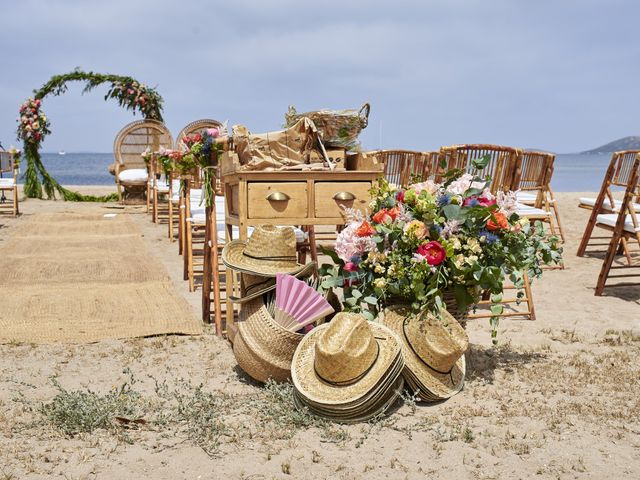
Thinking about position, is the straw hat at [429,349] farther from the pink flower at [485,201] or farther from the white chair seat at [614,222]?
the white chair seat at [614,222]

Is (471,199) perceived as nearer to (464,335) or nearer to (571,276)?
(464,335)

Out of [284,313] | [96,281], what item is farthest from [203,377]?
[96,281]

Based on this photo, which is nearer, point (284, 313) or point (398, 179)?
point (284, 313)

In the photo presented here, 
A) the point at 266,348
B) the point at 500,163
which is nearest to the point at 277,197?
the point at 266,348

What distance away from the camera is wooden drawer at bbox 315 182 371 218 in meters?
3.85

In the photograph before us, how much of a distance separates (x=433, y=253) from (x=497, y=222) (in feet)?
1.13

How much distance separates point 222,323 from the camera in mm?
4586

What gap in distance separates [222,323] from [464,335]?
1.83 meters

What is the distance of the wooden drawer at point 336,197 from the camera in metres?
3.85

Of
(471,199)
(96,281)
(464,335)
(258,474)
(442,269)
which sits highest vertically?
(471,199)

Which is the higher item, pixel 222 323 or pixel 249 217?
pixel 249 217

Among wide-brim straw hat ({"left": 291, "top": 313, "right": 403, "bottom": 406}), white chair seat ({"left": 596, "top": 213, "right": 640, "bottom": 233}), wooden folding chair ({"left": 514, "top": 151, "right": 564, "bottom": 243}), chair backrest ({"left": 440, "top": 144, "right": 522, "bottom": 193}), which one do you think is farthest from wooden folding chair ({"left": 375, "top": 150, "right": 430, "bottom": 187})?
wide-brim straw hat ({"left": 291, "top": 313, "right": 403, "bottom": 406})

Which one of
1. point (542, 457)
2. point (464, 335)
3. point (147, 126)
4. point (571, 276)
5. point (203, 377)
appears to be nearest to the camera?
point (542, 457)

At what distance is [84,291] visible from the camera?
18.7 feet
